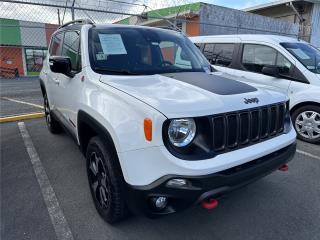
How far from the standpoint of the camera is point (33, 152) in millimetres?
4496

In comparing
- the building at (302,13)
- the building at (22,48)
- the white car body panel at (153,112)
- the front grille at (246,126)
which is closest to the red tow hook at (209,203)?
the white car body panel at (153,112)

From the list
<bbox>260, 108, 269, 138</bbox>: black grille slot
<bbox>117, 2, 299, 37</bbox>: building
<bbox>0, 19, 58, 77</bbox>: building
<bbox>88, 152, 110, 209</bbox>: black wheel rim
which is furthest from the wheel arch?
<bbox>0, 19, 58, 77</bbox>: building

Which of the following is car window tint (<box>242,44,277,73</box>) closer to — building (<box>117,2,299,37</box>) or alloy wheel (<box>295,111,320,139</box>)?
alloy wheel (<box>295,111,320,139</box>)

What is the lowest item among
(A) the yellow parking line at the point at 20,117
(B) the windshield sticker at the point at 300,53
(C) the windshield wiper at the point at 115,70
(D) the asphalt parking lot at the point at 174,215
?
(A) the yellow parking line at the point at 20,117

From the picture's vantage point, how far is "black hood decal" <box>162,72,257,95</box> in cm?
244

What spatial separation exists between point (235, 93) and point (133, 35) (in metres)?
1.59

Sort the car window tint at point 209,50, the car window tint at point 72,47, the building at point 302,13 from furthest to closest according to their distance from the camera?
the building at point 302,13 < the car window tint at point 209,50 < the car window tint at point 72,47

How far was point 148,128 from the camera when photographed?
1.98 m

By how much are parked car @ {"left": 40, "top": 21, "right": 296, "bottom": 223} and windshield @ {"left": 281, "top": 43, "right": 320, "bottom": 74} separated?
8.99 feet

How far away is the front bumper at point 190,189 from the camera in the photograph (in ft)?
6.50

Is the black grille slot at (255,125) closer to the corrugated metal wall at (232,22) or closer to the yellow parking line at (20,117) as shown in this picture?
the yellow parking line at (20,117)

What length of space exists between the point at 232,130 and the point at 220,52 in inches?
173

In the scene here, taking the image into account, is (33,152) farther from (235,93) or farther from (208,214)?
(235,93)

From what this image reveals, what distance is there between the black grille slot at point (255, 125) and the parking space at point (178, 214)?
Answer: 0.90 meters
